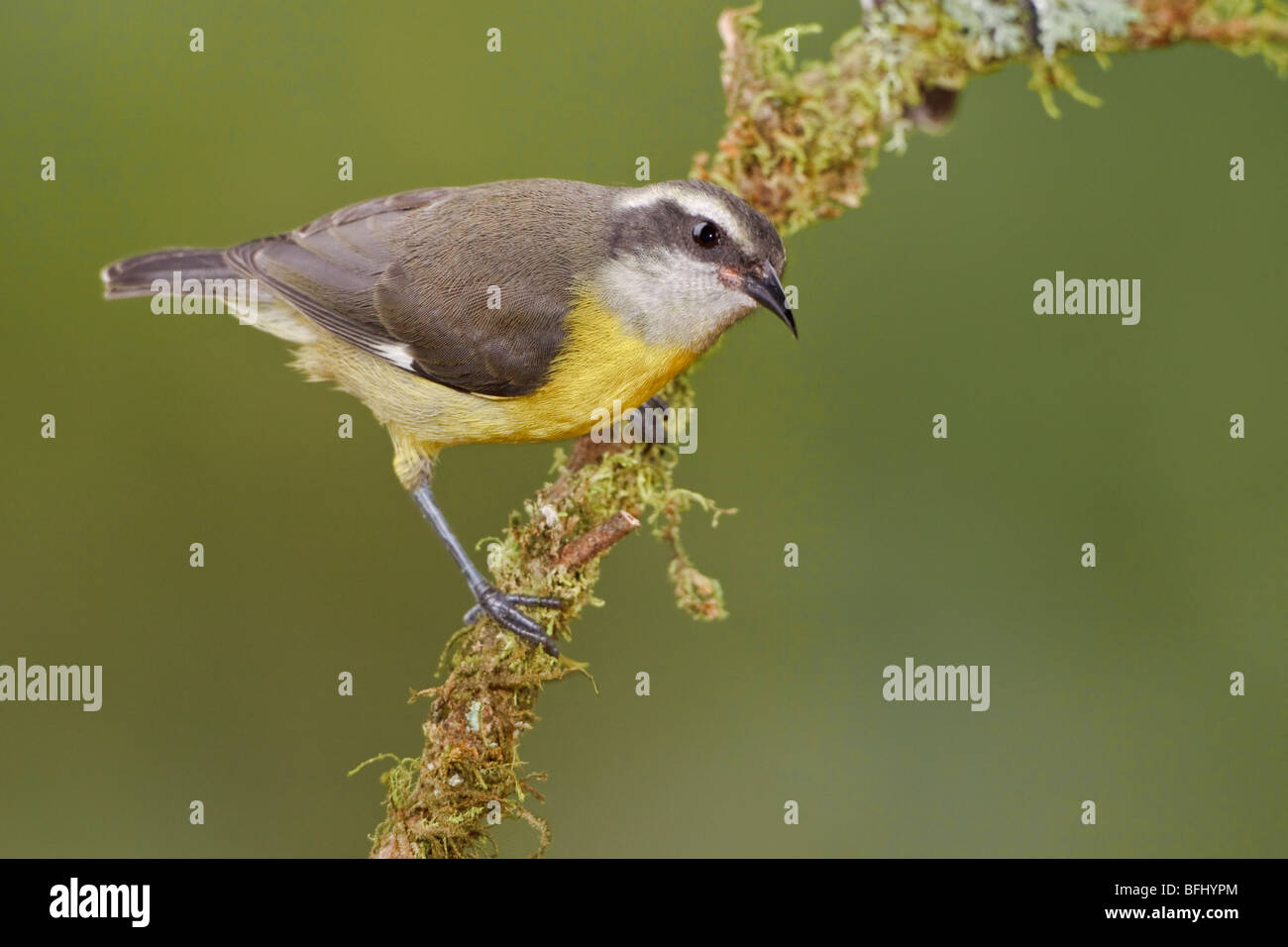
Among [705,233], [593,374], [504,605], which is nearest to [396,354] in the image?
[593,374]

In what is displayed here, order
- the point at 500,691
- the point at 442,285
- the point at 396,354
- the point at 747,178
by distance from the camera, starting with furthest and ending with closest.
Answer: the point at 747,178 < the point at 396,354 < the point at 442,285 < the point at 500,691

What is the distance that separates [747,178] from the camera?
429 cm

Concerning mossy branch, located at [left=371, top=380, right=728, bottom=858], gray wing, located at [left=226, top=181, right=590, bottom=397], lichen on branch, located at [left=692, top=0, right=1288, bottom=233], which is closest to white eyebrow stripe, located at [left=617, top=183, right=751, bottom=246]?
gray wing, located at [left=226, top=181, right=590, bottom=397]

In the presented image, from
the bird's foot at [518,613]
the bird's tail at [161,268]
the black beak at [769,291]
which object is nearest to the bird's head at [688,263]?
the black beak at [769,291]

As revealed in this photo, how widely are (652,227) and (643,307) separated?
10.3 inches

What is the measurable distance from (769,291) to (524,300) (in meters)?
0.84

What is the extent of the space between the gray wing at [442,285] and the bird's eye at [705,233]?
0.46 metres

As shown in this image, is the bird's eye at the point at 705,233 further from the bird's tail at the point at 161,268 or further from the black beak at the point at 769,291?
the bird's tail at the point at 161,268

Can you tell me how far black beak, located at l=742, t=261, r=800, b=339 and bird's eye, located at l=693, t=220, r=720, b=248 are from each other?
0.52 ft

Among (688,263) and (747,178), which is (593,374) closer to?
(688,263)

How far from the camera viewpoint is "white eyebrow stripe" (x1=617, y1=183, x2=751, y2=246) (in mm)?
3576

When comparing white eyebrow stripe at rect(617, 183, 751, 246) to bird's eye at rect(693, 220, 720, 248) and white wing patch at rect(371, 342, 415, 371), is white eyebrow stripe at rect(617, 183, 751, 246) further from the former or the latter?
white wing patch at rect(371, 342, 415, 371)

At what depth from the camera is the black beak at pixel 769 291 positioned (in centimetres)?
358

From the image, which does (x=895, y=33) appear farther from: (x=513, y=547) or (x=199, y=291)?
(x=199, y=291)
